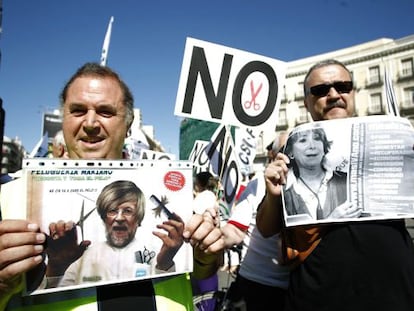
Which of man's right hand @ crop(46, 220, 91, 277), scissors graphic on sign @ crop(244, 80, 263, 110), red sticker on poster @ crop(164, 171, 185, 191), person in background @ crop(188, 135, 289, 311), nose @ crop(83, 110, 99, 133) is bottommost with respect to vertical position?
person in background @ crop(188, 135, 289, 311)

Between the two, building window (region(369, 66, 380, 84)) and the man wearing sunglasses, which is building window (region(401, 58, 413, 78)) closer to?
building window (region(369, 66, 380, 84))

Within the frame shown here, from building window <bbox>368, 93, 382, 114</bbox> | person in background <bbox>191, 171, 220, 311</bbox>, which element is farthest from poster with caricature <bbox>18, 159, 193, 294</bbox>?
building window <bbox>368, 93, 382, 114</bbox>

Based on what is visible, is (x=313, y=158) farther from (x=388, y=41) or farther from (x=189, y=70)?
(x=388, y=41)

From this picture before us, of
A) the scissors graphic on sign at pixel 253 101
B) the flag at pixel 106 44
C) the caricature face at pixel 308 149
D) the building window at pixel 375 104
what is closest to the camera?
the caricature face at pixel 308 149

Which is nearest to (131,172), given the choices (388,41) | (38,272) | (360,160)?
(38,272)

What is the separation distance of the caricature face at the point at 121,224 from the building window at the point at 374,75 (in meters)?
43.0

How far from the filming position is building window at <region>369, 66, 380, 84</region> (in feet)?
126

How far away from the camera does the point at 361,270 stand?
4.77ft

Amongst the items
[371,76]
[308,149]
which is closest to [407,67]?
[371,76]

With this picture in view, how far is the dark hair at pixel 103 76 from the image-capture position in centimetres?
138

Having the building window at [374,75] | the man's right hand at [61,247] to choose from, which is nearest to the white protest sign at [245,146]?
the man's right hand at [61,247]

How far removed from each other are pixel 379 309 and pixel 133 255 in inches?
41.3

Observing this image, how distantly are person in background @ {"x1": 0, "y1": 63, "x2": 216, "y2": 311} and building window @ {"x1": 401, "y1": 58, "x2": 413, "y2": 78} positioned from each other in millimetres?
42220

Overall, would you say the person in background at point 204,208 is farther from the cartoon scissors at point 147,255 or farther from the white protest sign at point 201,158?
the cartoon scissors at point 147,255
